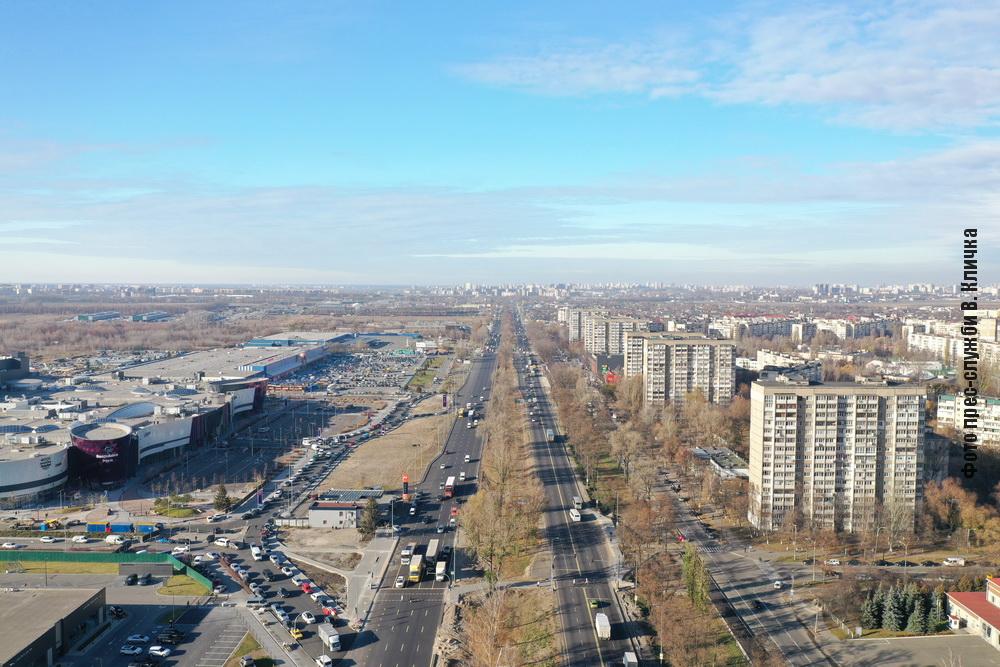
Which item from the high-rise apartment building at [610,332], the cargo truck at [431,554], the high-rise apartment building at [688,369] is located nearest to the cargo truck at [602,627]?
the cargo truck at [431,554]

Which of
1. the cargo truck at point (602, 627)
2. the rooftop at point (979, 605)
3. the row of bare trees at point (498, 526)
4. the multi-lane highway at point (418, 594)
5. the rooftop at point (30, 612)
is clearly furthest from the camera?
the rooftop at point (979, 605)

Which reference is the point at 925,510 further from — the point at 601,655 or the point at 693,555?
the point at 601,655

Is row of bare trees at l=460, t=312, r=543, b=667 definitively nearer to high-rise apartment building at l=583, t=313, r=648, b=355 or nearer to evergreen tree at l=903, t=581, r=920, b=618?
evergreen tree at l=903, t=581, r=920, b=618

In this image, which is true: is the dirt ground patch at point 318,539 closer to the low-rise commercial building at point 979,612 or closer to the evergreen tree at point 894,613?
the evergreen tree at point 894,613

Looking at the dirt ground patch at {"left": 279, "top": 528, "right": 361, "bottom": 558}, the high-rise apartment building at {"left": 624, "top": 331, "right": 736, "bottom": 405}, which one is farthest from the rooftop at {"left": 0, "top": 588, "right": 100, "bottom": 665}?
the high-rise apartment building at {"left": 624, "top": 331, "right": 736, "bottom": 405}

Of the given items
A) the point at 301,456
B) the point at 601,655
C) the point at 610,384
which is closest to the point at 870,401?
the point at 601,655

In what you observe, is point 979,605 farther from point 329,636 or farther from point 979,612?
point 329,636

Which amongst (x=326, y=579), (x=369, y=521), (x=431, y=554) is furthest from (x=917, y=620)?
(x=369, y=521)
